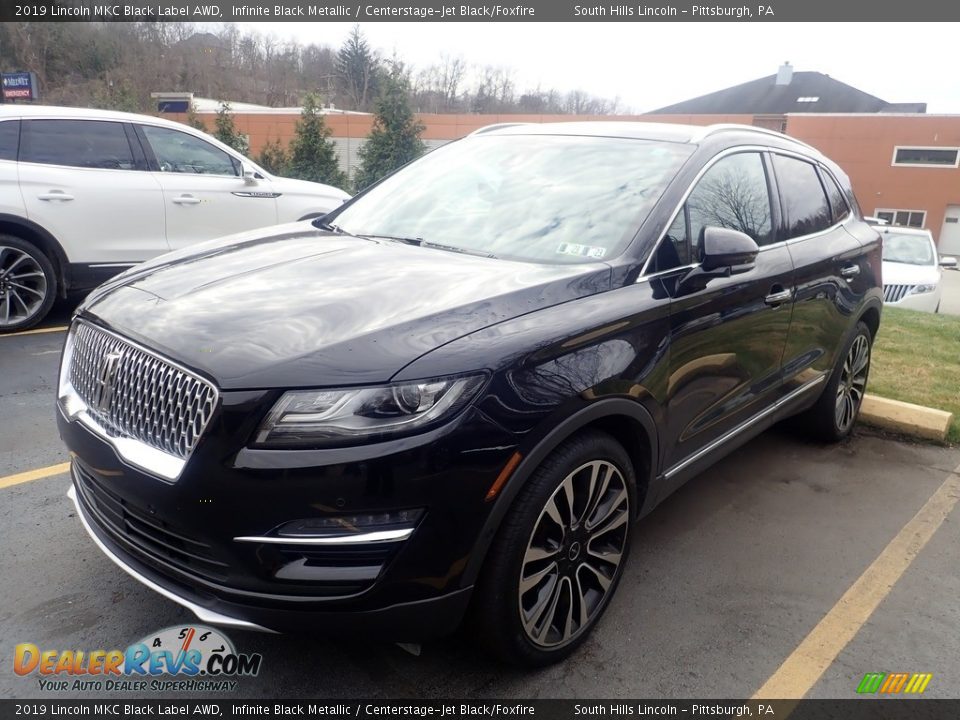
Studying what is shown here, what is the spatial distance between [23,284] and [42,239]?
0.43 metres

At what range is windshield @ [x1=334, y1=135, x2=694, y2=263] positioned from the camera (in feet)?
9.78

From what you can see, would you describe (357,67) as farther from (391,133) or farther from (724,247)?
(724,247)

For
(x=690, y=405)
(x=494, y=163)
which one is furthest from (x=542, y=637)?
(x=494, y=163)

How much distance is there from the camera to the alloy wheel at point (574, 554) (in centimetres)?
238

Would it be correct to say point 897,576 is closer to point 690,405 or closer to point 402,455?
point 690,405

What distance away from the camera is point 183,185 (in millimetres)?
7164

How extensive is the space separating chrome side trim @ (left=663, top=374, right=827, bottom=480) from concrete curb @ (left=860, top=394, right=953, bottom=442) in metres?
1.11

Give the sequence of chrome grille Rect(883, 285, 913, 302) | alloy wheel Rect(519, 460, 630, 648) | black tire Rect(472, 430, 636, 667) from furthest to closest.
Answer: chrome grille Rect(883, 285, 913, 302)
alloy wheel Rect(519, 460, 630, 648)
black tire Rect(472, 430, 636, 667)

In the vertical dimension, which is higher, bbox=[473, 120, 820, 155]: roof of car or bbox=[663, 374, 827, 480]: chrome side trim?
bbox=[473, 120, 820, 155]: roof of car

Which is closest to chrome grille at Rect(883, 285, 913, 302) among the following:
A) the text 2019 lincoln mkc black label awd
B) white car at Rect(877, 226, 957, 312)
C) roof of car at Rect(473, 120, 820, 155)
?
white car at Rect(877, 226, 957, 312)

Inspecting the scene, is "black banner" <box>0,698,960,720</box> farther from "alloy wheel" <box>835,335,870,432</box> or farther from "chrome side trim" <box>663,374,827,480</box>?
"alloy wheel" <box>835,335,870,432</box>

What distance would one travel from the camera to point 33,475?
3717 millimetres

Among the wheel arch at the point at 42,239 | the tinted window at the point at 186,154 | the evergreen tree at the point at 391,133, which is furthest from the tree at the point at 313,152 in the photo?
the wheel arch at the point at 42,239

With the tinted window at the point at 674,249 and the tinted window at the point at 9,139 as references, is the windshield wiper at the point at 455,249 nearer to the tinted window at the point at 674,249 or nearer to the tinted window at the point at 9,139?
the tinted window at the point at 674,249
